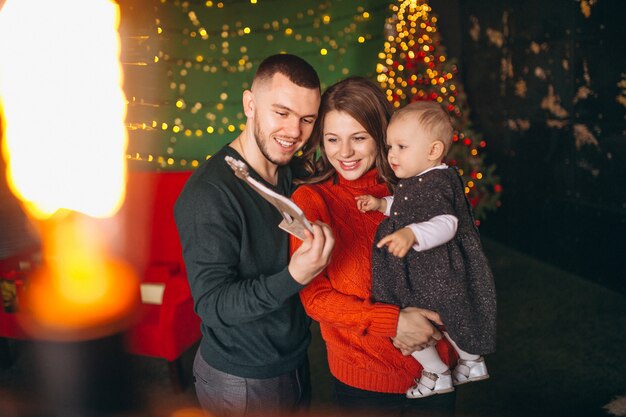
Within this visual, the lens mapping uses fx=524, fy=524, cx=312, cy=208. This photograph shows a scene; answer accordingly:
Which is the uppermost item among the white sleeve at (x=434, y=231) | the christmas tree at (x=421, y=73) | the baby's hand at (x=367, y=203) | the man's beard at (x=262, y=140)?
the christmas tree at (x=421, y=73)

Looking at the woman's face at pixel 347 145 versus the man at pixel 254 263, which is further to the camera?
the woman's face at pixel 347 145

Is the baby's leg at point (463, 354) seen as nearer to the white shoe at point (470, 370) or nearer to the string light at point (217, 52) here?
the white shoe at point (470, 370)

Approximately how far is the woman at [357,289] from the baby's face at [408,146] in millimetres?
70

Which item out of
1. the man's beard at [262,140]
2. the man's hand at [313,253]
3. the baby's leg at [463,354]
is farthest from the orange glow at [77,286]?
the baby's leg at [463,354]

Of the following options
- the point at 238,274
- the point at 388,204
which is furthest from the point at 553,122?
the point at 238,274

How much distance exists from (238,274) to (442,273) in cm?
57

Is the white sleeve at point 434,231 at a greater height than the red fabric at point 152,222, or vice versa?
the white sleeve at point 434,231

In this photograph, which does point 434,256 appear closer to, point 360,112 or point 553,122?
point 360,112

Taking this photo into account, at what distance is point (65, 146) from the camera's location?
294 centimetres

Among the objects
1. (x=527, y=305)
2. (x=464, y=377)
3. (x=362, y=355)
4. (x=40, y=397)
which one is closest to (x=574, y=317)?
(x=527, y=305)

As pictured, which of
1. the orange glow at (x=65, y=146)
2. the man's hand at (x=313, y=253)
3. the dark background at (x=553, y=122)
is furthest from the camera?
the dark background at (x=553, y=122)

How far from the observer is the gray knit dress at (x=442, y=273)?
143 cm

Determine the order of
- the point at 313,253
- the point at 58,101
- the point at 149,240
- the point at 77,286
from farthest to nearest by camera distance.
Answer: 1. the point at 149,240
2. the point at 58,101
3. the point at 77,286
4. the point at 313,253

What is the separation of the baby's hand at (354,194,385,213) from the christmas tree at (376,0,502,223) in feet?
8.79
